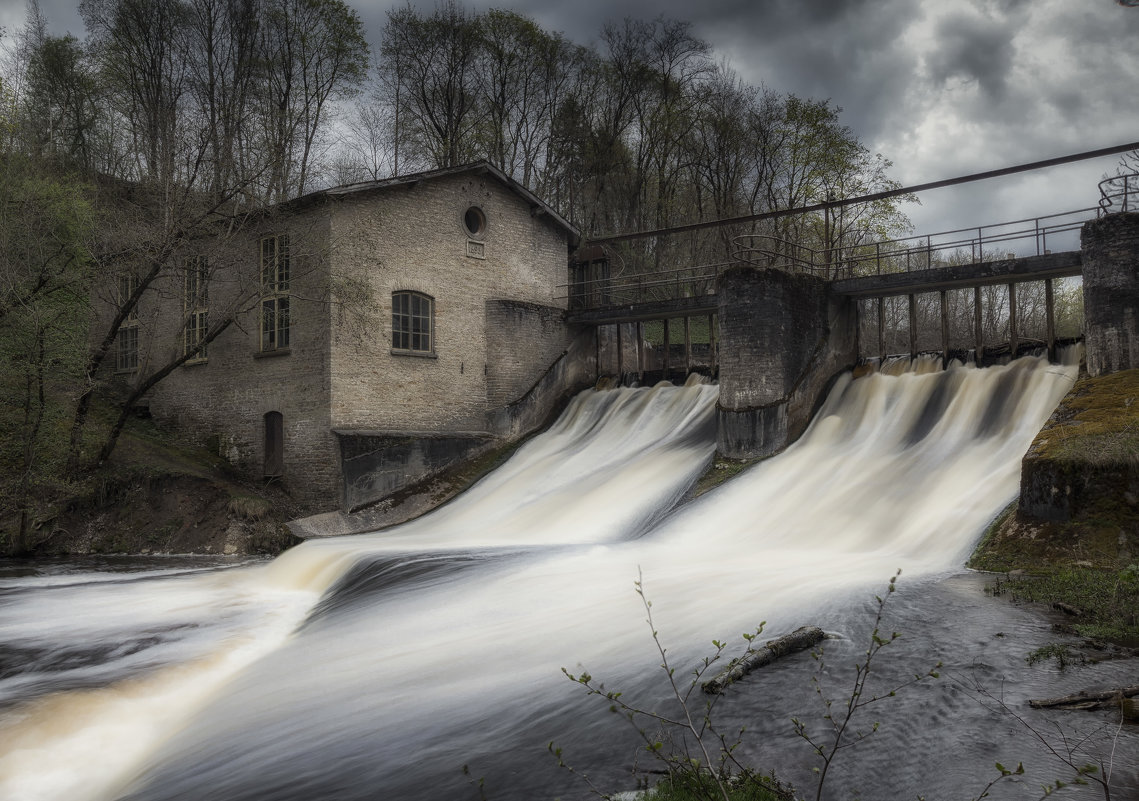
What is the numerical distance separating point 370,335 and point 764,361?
305 inches

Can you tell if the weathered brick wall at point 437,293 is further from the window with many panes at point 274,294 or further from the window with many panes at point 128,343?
the window with many panes at point 128,343

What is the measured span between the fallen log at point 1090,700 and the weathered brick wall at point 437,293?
14249 mm

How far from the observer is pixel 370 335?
17.5 metres

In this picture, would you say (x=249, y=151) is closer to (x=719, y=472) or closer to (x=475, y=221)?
(x=475, y=221)

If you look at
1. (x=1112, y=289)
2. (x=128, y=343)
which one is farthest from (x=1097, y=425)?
(x=128, y=343)

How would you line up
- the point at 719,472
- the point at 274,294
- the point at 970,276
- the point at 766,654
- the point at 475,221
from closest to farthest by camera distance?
the point at 766,654, the point at 719,472, the point at 970,276, the point at 274,294, the point at 475,221

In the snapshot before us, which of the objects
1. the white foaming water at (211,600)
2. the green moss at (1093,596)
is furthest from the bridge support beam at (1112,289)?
the white foaming water at (211,600)

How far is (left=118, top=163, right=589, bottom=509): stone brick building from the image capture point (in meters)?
17.2

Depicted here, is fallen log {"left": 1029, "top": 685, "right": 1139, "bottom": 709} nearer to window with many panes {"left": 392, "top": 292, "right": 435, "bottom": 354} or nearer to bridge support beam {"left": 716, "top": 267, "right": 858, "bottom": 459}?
bridge support beam {"left": 716, "top": 267, "right": 858, "bottom": 459}

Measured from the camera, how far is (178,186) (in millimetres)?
17672

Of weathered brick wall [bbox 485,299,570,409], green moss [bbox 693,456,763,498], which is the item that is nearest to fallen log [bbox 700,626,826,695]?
green moss [bbox 693,456,763,498]

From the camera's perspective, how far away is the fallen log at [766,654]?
17.1ft

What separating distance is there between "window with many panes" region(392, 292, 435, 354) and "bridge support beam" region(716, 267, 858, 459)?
6330mm

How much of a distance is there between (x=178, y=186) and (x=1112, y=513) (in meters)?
16.9
